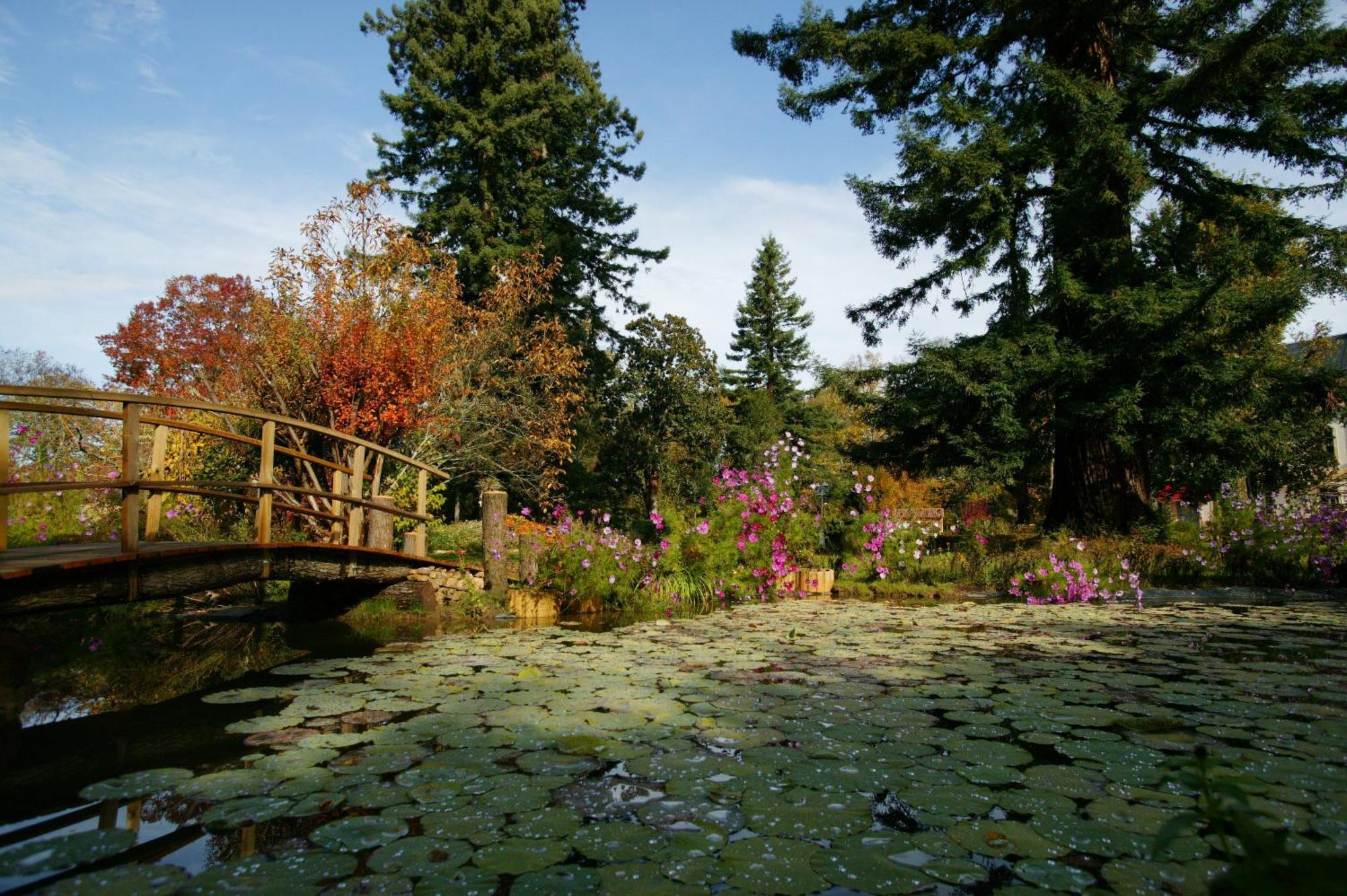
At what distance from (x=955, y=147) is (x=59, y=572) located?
1018 centimetres

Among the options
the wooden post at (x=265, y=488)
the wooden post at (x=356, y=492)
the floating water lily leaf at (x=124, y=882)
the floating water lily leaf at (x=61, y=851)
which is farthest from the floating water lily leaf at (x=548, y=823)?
the wooden post at (x=356, y=492)

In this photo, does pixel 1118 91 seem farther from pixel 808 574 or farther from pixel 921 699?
pixel 921 699

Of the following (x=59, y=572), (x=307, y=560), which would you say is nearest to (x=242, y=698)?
(x=59, y=572)

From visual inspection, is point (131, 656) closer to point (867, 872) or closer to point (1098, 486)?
point (867, 872)

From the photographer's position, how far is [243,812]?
244cm

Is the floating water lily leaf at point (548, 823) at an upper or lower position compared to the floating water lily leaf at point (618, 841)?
upper

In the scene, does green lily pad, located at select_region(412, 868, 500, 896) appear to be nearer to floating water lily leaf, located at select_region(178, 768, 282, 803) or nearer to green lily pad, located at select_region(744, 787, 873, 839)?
green lily pad, located at select_region(744, 787, 873, 839)

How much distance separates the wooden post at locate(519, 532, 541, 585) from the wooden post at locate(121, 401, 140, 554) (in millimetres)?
3815

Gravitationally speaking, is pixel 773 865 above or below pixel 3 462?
below

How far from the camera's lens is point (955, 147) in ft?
31.3

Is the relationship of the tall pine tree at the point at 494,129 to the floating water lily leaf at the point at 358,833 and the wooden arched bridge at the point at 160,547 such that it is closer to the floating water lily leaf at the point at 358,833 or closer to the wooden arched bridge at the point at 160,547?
the wooden arched bridge at the point at 160,547

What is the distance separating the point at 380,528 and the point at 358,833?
5712mm

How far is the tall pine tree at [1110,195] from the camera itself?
8727 millimetres

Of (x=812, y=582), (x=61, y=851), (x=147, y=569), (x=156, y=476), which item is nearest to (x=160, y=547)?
(x=147, y=569)
